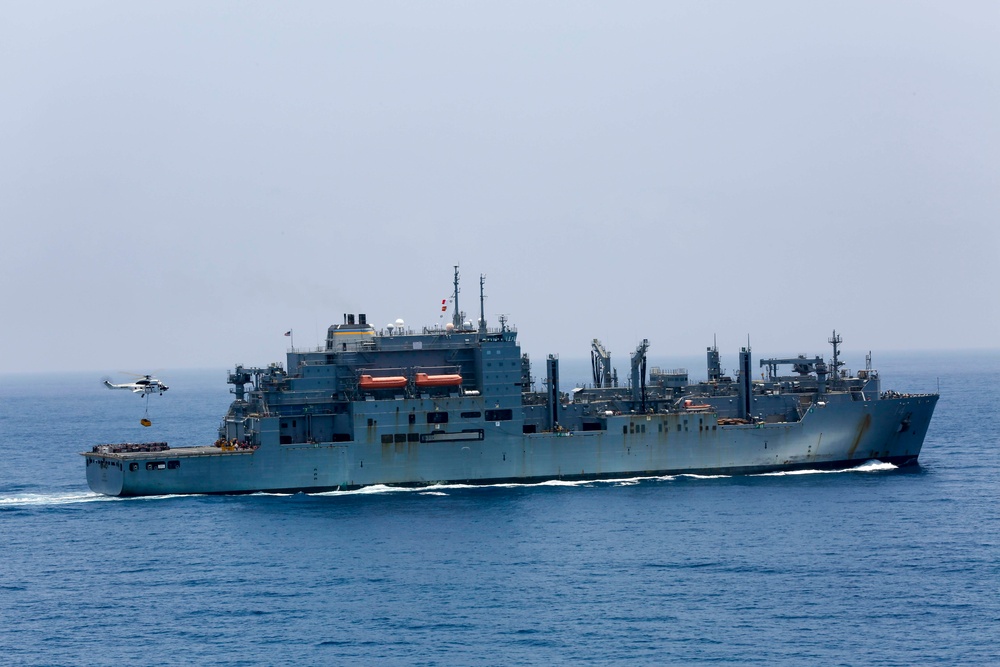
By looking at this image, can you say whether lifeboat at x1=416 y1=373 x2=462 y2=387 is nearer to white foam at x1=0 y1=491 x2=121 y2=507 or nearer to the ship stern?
the ship stern

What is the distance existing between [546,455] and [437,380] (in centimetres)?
675

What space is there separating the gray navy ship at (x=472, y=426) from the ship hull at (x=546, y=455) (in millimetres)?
69

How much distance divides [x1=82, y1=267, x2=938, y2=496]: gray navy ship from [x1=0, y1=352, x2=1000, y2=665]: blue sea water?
1370 mm

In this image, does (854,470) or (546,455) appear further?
(854,470)

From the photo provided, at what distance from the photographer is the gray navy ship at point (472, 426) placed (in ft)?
197

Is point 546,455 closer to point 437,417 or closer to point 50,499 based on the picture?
point 437,417

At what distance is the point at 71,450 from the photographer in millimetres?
91250

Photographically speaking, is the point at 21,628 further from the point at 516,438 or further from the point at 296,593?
the point at 516,438

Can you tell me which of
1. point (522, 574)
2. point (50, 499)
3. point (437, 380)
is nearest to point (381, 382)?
point (437, 380)

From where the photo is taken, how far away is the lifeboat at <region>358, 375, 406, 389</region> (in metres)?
60.6

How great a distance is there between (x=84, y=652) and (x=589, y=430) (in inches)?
1288

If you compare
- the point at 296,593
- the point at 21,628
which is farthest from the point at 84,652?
the point at 296,593

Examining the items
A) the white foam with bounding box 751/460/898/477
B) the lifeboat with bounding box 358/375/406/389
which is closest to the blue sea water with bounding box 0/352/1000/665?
the white foam with bounding box 751/460/898/477

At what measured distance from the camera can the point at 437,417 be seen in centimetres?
6141
